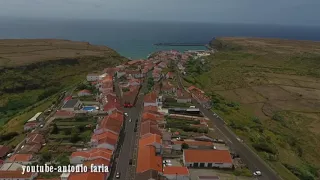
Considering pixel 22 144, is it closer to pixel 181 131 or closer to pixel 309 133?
pixel 181 131

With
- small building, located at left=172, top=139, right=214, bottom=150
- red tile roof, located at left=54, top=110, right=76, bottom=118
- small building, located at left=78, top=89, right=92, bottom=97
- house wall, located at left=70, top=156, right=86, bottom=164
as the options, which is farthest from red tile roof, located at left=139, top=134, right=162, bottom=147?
small building, located at left=78, top=89, right=92, bottom=97

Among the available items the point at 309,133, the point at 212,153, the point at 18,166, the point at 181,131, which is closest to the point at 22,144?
the point at 18,166

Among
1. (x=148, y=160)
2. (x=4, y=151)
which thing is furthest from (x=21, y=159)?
(x=148, y=160)

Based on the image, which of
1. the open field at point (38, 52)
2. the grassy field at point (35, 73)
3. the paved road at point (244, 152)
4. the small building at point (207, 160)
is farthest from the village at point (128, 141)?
the open field at point (38, 52)

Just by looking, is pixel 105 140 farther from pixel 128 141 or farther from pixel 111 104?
pixel 111 104

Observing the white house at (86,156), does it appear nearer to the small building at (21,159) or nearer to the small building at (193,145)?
the small building at (21,159)

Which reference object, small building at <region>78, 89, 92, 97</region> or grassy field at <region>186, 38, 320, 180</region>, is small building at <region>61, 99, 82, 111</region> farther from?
grassy field at <region>186, 38, 320, 180</region>

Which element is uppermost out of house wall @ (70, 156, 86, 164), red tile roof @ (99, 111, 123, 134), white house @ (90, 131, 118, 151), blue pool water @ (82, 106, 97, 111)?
red tile roof @ (99, 111, 123, 134)

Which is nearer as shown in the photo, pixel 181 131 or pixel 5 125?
pixel 181 131
